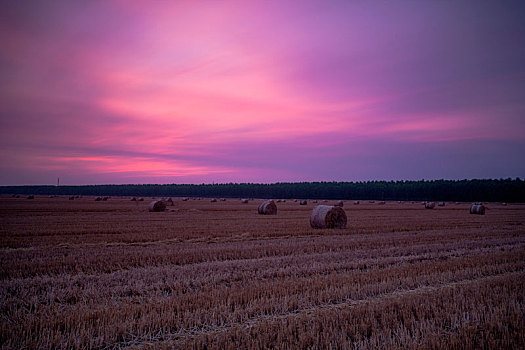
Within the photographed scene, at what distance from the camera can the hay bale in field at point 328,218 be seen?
59.4 feet

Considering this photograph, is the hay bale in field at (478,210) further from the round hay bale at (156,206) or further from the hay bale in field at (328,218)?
the round hay bale at (156,206)

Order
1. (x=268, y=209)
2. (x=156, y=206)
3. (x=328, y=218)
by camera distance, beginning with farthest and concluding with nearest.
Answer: (x=156, y=206)
(x=268, y=209)
(x=328, y=218)

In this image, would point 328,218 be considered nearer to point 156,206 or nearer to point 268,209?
point 268,209

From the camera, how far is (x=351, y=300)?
5996 mm

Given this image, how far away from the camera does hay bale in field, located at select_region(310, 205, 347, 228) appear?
59.4 ft

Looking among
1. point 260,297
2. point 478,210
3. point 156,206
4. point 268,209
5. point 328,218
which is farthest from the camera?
point 478,210

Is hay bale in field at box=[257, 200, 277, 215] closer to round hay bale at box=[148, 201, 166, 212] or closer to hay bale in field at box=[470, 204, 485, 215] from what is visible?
round hay bale at box=[148, 201, 166, 212]

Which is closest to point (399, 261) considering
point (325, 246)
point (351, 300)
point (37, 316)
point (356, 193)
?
point (325, 246)

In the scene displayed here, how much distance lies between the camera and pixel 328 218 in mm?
18156

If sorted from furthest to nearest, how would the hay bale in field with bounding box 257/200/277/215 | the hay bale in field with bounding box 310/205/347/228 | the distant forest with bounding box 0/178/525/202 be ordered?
1. the distant forest with bounding box 0/178/525/202
2. the hay bale in field with bounding box 257/200/277/215
3. the hay bale in field with bounding box 310/205/347/228

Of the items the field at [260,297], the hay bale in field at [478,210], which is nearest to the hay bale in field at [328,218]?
the field at [260,297]

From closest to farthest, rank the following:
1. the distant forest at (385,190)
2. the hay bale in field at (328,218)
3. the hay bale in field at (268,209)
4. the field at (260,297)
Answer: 1. the field at (260,297)
2. the hay bale in field at (328,218)
3. the hay bale in field at (268,209)
4. the distant forest at (385,190)

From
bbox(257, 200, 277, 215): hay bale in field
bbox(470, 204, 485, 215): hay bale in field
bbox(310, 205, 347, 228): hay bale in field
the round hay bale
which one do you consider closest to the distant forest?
bbox(470, 204, 485, 215): hay bale in field

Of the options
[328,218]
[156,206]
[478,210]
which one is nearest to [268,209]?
[156,206]
